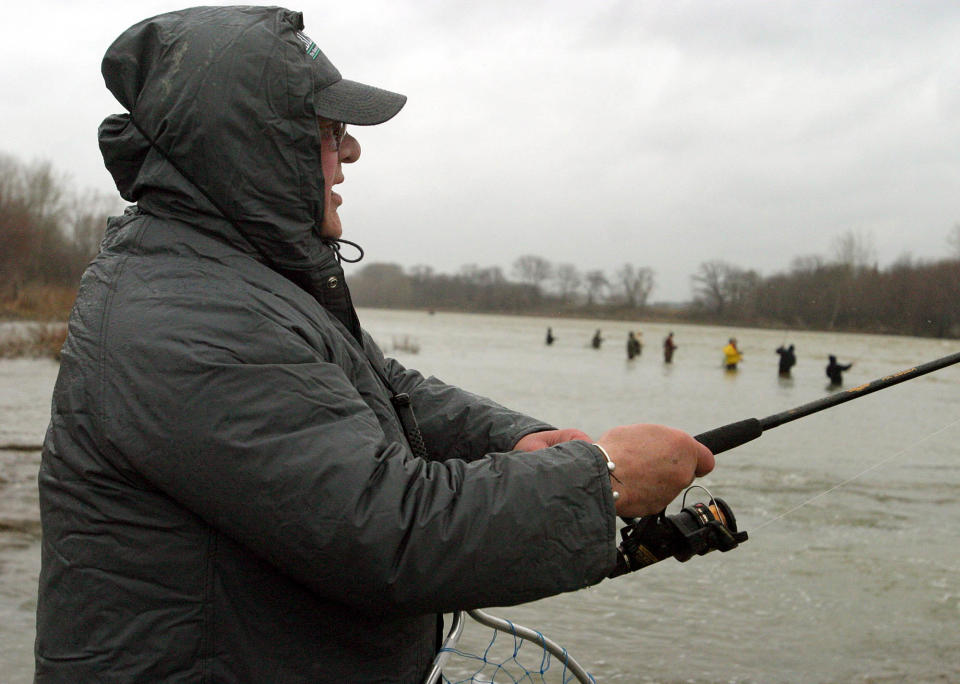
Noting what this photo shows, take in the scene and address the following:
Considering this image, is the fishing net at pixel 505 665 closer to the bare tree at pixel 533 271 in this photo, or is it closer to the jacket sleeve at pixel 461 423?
the jacket sleeve at pixel 461 423

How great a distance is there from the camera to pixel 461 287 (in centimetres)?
10000

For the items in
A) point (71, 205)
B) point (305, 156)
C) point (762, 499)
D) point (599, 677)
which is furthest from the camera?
point (71, 205)

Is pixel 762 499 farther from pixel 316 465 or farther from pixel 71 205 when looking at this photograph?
pixel 71 205

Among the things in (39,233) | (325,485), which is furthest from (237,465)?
(39,233)

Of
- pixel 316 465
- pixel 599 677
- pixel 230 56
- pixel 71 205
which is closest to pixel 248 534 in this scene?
pixel 316 465

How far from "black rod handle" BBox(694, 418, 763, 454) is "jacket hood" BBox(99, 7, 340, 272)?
124cm

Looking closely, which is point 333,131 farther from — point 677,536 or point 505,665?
point 505,665

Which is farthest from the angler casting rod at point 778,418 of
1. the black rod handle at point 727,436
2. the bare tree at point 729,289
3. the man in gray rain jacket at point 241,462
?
the bare tree at point 729,289

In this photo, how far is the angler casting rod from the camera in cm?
249

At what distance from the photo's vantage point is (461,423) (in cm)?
244

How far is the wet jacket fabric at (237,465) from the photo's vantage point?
1469 millimetres

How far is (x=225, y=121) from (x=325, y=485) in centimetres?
67

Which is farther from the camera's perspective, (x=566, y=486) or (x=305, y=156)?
(x=305, y=156)

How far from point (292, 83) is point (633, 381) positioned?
2984 cm
